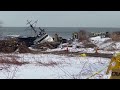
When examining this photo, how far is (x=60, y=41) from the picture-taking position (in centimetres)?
552

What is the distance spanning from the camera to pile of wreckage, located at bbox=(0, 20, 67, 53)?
17.0 ft

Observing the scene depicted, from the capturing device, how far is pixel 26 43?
18.5ft

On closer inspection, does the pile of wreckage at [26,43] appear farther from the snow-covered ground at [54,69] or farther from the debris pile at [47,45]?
the snow-covered ground at [54,69]

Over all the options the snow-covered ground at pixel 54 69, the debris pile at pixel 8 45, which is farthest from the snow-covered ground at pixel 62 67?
the debris pile at pixel 8 45

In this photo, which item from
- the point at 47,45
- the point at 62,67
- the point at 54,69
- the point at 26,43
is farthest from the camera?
the point at 47,45

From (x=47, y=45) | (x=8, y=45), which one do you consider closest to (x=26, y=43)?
(x=8, y=45)

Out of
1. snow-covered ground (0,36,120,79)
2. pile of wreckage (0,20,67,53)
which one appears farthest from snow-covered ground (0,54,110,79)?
pile of wreckage (0,20,67,53)

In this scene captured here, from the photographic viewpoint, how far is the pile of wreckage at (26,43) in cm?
518

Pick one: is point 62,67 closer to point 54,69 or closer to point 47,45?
point 54,69

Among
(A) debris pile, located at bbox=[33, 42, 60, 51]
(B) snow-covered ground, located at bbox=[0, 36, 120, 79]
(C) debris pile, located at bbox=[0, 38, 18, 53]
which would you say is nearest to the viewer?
(B) snow-covered ground, located at bbox=[0, 36, 120, 79]

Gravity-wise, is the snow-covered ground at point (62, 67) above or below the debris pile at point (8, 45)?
below

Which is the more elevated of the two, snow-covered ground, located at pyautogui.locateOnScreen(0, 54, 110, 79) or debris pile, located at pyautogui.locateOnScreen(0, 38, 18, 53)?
debris pile, located at pyautogui.locateOnScreen(0, 38, 18, 53)

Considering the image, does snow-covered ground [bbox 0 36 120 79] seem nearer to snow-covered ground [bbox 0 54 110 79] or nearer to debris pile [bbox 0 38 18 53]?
snow-covered ground [bbox 0 54 110 79]
